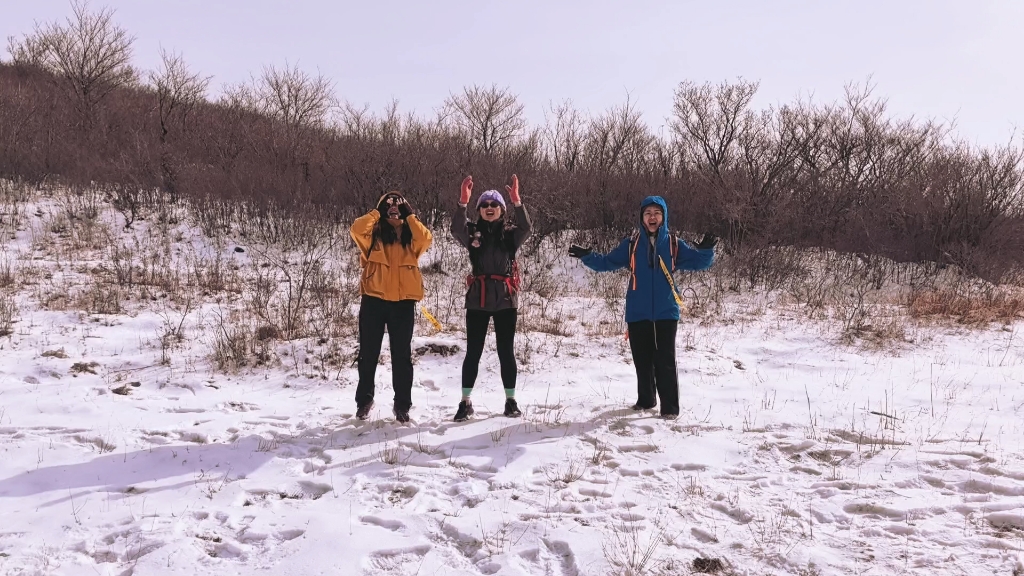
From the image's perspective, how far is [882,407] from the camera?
486 cm

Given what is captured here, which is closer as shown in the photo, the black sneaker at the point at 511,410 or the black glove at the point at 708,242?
the black glove at the point at 708,242

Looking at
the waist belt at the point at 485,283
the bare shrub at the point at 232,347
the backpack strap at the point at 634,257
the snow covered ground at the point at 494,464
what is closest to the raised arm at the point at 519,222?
the waist belt at the point at 485,283

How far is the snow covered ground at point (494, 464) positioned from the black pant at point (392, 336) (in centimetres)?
33

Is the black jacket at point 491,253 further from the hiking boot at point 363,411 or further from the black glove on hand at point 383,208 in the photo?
the hiking boot at point 363,411

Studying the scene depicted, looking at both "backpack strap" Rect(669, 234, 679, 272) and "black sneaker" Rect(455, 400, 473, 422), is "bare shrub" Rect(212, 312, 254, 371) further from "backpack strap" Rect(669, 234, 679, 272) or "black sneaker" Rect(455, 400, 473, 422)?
"backpack strap" Rect(669, 234, 679, 272)

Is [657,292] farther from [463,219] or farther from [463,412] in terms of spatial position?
[463,412]

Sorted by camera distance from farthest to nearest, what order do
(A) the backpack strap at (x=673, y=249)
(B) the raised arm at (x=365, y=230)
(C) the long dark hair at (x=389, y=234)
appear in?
(A) the backpack strap at (x=673, y=249), (C) the long dark hair at (x=389, y=234), (B) the raised arm at (x=365, y=230)

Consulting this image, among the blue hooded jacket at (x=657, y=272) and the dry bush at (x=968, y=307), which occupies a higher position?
the blue hooded jacket at (x=657, y=272)

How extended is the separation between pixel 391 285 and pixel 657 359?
2.18 metres

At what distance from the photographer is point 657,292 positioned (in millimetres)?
4426

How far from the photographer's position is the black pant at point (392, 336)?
13.9ft

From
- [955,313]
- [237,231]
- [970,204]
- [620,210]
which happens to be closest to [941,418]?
[955,313]

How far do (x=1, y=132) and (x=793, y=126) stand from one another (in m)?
19.9

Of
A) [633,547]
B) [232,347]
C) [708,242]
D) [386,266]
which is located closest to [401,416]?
[386,266]
